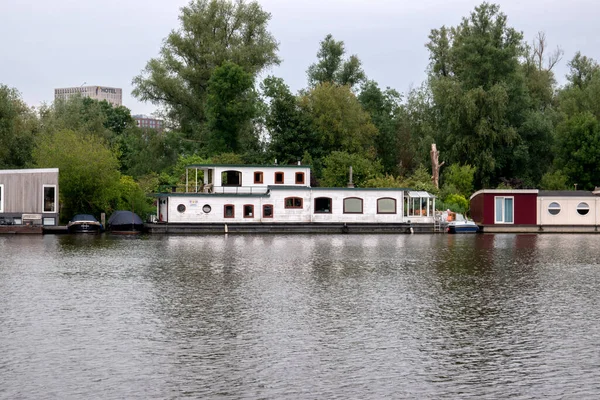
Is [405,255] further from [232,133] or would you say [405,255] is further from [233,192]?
→ [232,133]

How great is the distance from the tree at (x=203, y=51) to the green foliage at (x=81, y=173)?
21.8 meters

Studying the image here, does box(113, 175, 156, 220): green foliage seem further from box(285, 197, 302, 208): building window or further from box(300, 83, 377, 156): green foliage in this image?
box(300, 83, 377, 156): green foliage

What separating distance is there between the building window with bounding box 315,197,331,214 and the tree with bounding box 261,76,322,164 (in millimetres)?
19740

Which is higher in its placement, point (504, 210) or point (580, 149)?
point (580, 149)

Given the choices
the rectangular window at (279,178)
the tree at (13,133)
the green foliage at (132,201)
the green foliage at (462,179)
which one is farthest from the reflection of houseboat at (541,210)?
the tree at (13,133)

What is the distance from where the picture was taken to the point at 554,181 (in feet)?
278

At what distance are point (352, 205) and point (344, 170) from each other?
13033 mm

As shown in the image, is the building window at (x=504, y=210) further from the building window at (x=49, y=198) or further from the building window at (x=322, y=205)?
the building window at (x=49, y=198)

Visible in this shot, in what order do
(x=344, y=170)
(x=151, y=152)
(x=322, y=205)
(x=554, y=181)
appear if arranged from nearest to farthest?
(x=322, y=205) < (x=344, y=170) < (x=554, y=181) < (x=151, y=152)

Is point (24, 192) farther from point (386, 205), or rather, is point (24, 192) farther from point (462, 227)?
point (462, 227)

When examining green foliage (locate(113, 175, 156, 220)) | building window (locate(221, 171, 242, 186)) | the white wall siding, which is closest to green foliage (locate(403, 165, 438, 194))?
the white wall siding

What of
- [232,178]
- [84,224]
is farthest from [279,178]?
[84,224]

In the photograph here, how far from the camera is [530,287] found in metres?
30.2

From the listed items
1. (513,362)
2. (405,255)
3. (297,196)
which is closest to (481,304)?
(513,362)
